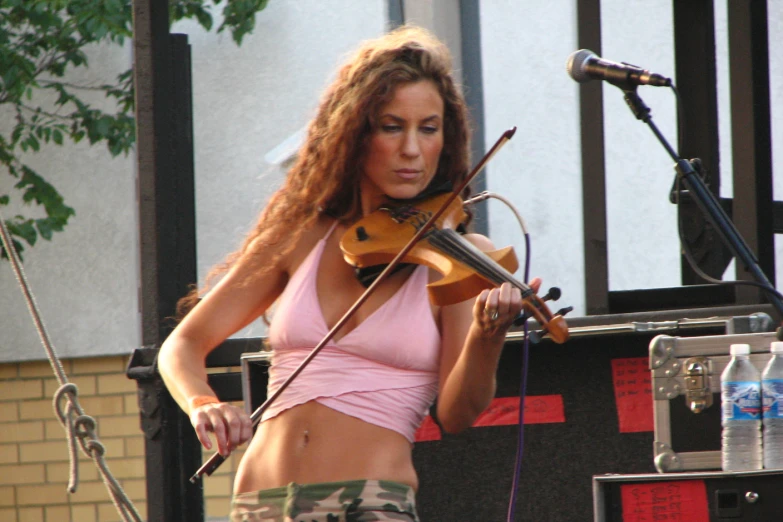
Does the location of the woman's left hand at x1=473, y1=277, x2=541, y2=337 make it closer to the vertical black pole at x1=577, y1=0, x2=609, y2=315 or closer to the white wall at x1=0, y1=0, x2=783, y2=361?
the vertical black pole at x1=577, y1=0, x2=609, y2=315

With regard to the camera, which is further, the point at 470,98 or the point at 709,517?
the point at 470,98

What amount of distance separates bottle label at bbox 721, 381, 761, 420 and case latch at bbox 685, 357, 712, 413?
147mm

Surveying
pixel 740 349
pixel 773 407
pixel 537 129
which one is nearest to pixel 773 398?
pixel 773 407

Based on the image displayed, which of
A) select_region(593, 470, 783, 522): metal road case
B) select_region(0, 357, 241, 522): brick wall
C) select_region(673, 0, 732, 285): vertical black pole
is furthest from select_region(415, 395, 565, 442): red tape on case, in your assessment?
select_region(0, 357, 241, 522): brick wall

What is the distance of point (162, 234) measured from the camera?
3191mm

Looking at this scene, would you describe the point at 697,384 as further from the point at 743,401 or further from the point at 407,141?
the point at 407,141

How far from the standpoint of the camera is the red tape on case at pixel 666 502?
2.27 metres

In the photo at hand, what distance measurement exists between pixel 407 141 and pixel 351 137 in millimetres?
120

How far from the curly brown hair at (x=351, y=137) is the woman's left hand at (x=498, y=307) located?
0.46 metres

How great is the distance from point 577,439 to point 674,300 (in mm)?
417

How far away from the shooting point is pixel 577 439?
307 cm

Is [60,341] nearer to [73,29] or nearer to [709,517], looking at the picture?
[73,29]

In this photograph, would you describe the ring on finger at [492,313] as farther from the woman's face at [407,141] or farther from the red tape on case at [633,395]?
the red tape on case at [633,395]

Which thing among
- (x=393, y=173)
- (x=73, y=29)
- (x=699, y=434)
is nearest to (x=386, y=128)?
(x=393, y=173)
